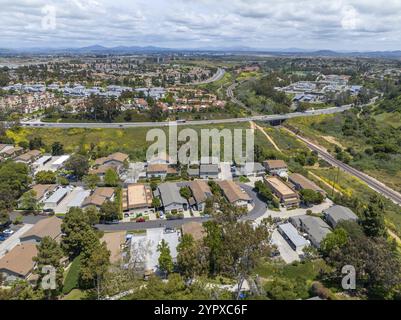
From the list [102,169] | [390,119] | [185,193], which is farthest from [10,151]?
[390,119]

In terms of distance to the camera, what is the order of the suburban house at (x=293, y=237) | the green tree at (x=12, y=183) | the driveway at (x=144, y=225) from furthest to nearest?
the green tree at (x=12, y=183)
the driveway at (x=144, y=225)
the suburban house at (x=293, y=237)

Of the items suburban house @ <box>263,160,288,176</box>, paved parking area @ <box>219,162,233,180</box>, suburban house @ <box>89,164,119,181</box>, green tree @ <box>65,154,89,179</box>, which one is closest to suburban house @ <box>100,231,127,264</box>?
suburban house @ <box>89,164,119,181</box>

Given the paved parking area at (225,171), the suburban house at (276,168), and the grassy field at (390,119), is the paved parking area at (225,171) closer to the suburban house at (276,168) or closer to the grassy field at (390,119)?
the suburban house at (276,168)

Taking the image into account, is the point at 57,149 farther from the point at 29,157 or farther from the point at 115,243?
the point at 115,243

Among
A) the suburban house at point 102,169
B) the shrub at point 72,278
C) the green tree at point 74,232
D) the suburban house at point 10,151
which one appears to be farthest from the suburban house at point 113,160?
the shrub at point 72,278

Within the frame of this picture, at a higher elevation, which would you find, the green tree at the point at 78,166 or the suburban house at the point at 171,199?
the green tree at the point at 78,166

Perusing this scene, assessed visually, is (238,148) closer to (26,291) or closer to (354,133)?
(354,133)
